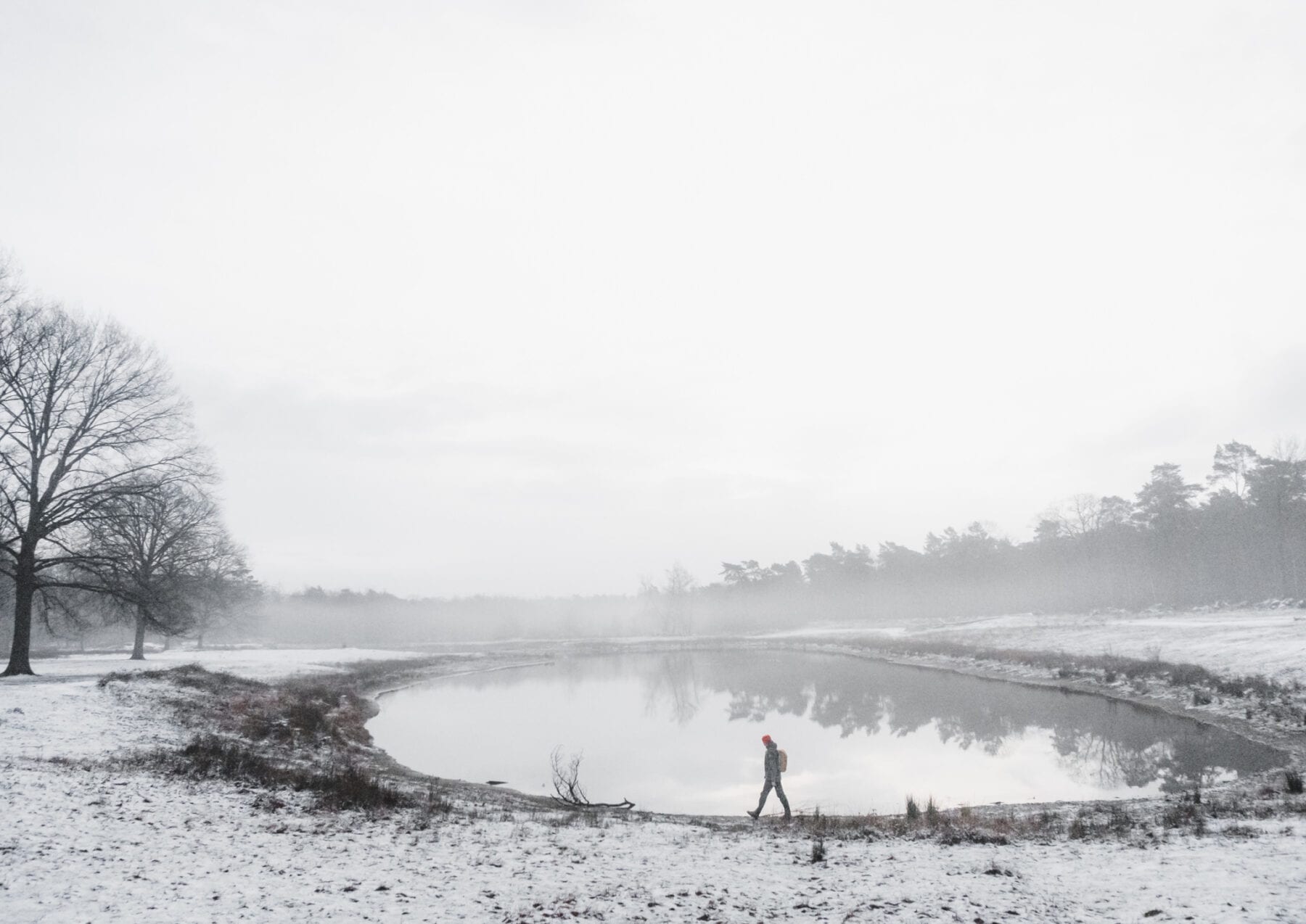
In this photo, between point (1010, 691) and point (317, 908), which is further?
point (1010, 691)

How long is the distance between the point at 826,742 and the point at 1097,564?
3167 inches

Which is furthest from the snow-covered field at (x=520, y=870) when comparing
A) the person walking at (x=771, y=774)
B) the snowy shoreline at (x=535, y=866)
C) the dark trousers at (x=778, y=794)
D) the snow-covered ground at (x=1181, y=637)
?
the snow-covered ground at (x=1181, y=637)

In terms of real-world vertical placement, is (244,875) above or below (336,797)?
above

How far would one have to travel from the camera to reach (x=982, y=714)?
29656 millimetres

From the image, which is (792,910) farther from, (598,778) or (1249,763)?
(1249,763)

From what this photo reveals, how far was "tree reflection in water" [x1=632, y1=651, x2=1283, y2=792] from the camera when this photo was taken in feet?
62.8

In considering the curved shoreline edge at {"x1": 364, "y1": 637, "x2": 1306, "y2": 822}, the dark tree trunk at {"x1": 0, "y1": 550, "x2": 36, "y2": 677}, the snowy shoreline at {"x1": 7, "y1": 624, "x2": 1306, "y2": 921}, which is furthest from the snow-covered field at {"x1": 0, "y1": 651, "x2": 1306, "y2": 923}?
the dark tree trunk at {"x1": 0, "y1": 550, "x2": 36, "y2": 677}

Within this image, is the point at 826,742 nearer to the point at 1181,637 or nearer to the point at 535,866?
the point at 535,866

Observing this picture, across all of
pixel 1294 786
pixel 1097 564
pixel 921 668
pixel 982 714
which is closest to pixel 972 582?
pixel 1097 564

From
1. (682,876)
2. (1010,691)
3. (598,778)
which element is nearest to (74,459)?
(598,778)

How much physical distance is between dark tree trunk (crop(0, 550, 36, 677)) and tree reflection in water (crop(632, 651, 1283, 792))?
2625cm

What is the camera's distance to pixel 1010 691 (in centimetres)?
3541

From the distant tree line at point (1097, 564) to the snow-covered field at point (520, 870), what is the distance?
6514 centimetres

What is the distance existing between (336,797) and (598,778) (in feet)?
31.2
